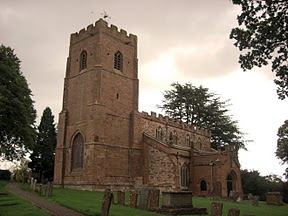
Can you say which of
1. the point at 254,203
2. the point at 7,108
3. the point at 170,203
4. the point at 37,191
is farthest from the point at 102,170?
the point at 170,203

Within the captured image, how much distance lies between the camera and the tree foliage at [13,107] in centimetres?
2883

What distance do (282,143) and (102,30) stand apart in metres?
27.1

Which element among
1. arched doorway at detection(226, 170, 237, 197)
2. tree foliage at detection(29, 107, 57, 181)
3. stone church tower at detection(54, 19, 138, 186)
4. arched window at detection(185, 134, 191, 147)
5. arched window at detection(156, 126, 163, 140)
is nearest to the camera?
stone church tower at detection(54, 19, 138, 186)

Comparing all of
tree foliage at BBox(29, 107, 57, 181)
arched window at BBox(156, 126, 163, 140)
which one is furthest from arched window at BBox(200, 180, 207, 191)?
tree foliage at BBox(29, 107, 57, 181)

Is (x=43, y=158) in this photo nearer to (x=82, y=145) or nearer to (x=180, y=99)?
(x=82, y=145)

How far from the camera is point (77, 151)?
3606 cm

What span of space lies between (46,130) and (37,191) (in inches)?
901

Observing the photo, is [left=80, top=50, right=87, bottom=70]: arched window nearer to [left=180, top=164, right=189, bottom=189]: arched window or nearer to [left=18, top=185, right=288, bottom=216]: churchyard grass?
[left=180, top=164, right=189, bottom=189]: arched window

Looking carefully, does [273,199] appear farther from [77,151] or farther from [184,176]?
[77,151]

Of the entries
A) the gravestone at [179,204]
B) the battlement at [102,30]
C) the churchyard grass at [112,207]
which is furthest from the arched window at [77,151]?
the gravestone at [179,204]

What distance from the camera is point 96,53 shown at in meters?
36.7

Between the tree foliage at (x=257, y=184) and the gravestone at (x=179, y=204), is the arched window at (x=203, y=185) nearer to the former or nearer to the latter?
the tree foliage at (x=257, y=184)

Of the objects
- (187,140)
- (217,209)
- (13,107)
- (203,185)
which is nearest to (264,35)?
(217,209)

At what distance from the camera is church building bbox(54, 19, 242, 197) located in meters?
34.6
